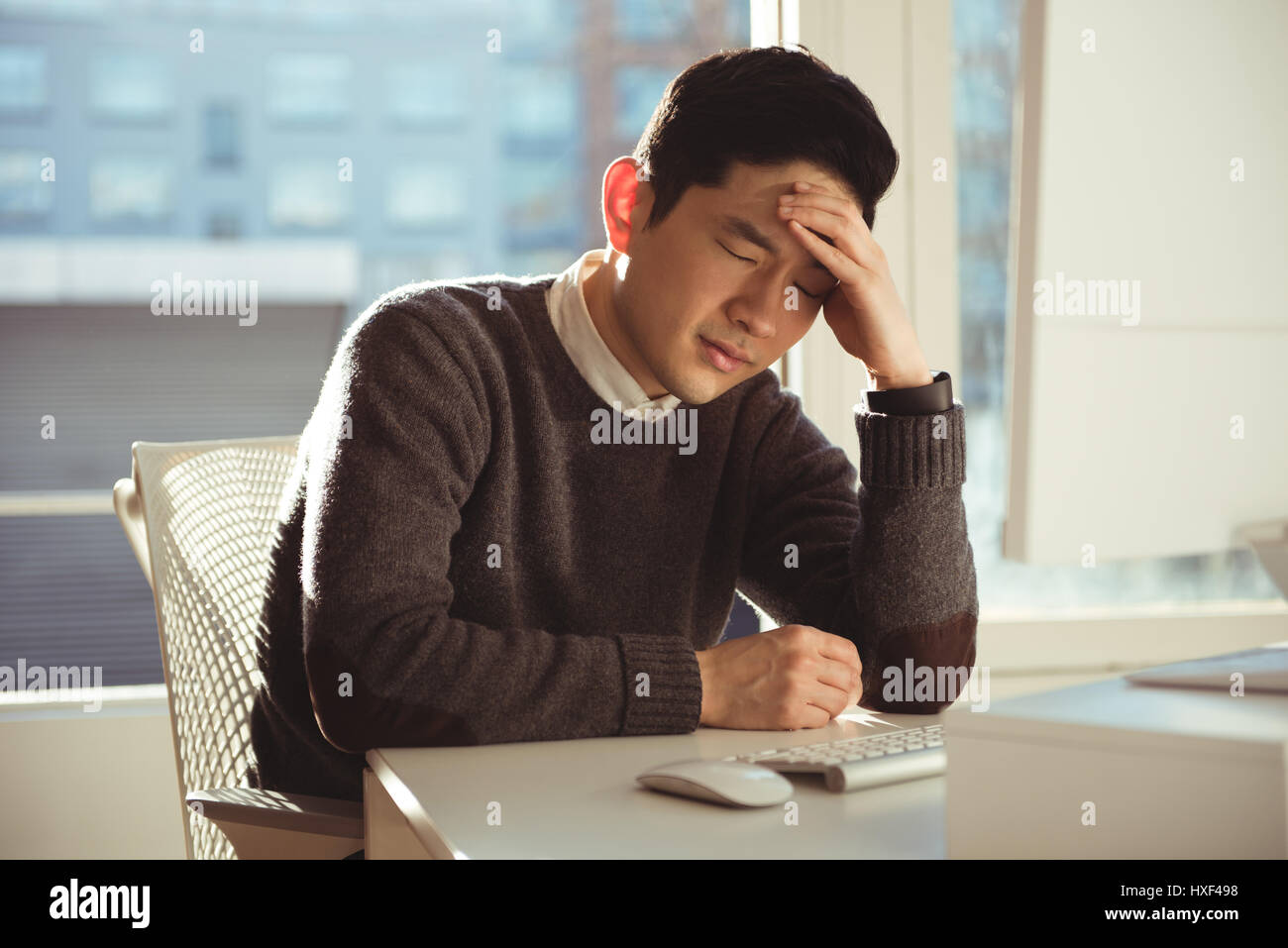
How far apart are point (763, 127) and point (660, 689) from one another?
1.81ft

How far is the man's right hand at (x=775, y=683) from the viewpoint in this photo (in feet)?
3.32

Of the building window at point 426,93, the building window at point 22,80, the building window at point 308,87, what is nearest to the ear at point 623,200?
the building window at point 426,93

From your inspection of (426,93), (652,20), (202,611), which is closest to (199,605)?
(202,611)

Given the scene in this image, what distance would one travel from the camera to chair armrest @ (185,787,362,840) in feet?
3.11

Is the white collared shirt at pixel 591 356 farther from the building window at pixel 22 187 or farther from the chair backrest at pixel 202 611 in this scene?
the building window at pixel 22 187

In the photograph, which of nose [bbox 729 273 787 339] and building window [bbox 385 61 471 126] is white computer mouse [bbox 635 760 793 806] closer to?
nose [bbox 729 273 787 339]

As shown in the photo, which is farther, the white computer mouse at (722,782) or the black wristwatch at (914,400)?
the black wristwatch at (914,400)

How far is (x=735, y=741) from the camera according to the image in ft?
3.16

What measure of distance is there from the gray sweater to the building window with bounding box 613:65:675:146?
1036 millimetres

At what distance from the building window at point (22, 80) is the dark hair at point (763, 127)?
1526 mm

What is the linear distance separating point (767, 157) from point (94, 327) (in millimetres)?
1753

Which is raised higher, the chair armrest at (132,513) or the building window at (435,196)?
the building window at (435,196)

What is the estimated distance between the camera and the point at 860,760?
802 mm
